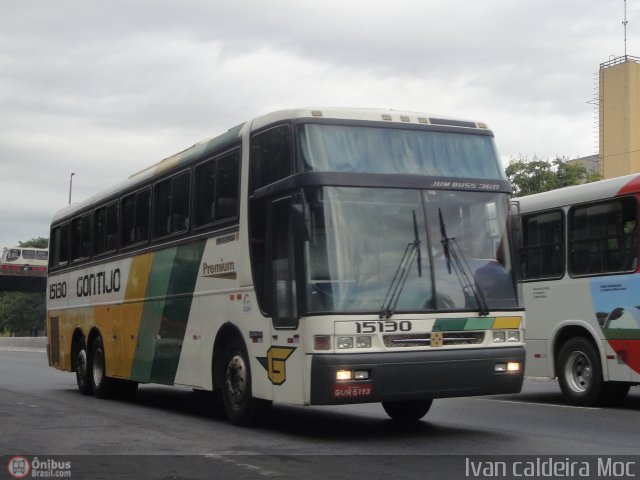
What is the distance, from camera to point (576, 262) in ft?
49.3

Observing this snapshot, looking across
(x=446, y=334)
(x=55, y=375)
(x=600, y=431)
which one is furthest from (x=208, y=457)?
(x=55, y=375)

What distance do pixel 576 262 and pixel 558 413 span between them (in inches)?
94.7

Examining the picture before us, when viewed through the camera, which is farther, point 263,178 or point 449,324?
point 263,178

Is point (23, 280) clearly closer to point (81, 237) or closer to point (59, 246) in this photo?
point (59, 246)

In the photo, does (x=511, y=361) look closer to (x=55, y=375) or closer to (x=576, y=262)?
(x=576, y=262)

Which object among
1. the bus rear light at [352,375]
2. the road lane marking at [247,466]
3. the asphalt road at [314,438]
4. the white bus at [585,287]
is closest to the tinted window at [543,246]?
the white bus at [585,287]

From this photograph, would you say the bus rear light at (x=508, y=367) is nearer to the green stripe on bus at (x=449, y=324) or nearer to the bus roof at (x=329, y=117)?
the green stripe on bus at (x=449, y=324)

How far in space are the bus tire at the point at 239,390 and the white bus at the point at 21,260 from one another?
217ft

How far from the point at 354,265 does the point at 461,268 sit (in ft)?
4.07

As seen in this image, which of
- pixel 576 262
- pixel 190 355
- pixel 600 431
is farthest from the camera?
pixel 576 262

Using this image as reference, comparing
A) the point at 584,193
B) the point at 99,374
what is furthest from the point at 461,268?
the point at 99,374

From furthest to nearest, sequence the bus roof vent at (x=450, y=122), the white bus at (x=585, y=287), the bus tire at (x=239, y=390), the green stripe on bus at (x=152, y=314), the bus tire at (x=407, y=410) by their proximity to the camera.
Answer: the green stripe on bus at (x=152, y=314) → the white bus at (x=585, y=287) → the bus tire at (x=407, y=410) → the bus tire at (x=239, y=390) → the bus roof vent at (x=450, y=122)

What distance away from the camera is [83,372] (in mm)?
19000

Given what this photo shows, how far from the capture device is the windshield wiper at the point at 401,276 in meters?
10.4
